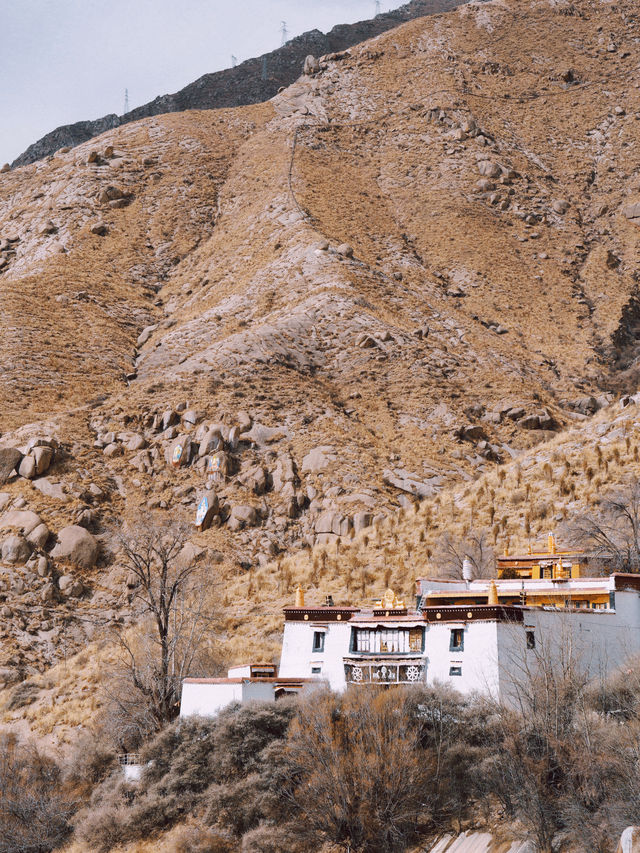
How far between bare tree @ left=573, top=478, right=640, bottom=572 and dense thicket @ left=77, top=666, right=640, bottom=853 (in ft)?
31.3

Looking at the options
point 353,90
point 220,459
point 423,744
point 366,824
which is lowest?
point 366,824

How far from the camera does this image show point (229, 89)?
14138cm

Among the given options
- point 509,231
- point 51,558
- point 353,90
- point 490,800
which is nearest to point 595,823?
point 490,800

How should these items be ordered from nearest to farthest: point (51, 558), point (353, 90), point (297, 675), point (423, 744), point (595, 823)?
point (595, 823) < point (423, 744) < point (297, 675) < point (51, 558) < point (353, 90)

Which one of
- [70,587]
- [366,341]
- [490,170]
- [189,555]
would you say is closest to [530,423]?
[366,341]

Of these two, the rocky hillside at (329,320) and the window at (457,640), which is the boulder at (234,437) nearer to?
the rocky hillside at (329,320)

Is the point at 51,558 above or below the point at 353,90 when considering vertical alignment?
below

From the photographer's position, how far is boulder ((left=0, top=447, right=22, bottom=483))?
153 feet

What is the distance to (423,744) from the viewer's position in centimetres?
2406

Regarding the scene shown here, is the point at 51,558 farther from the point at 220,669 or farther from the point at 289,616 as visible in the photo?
the point at 289,616

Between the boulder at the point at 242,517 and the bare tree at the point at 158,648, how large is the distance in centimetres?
328

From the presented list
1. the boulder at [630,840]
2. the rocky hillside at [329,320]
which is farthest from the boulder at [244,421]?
the boulder at [630,840]

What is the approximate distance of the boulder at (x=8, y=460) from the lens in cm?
4659

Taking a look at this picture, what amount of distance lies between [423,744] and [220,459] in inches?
1013
